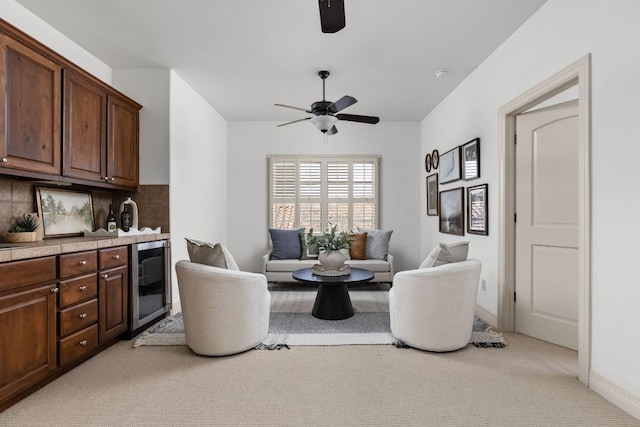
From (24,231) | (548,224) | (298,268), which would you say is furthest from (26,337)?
(548,224)

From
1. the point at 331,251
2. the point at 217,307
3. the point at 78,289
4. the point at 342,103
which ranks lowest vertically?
the point at 217,307

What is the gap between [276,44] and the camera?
11.0 ft

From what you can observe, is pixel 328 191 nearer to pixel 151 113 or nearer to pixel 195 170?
pixel 195 170

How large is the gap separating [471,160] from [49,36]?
429 cm

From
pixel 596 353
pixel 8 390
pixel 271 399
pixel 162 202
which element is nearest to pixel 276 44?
pixel 162 202

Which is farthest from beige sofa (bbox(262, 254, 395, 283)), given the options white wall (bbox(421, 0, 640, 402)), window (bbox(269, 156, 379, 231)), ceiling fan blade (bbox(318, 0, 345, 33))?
ceiling fan blade (bbox(318, 0, 345, 33))

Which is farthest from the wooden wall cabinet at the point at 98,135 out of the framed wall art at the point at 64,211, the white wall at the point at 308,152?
the white wall at the point at 308,152

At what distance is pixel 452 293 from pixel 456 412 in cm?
94

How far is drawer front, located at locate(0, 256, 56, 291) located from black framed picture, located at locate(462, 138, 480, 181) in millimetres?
3915

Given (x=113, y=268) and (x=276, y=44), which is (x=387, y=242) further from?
(x=113, y=268)

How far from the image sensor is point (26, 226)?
269cm

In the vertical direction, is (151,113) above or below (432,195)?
above

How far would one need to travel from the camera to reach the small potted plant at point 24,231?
259 centimetres

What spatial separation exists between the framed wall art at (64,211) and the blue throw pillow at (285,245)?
2.58 metres
